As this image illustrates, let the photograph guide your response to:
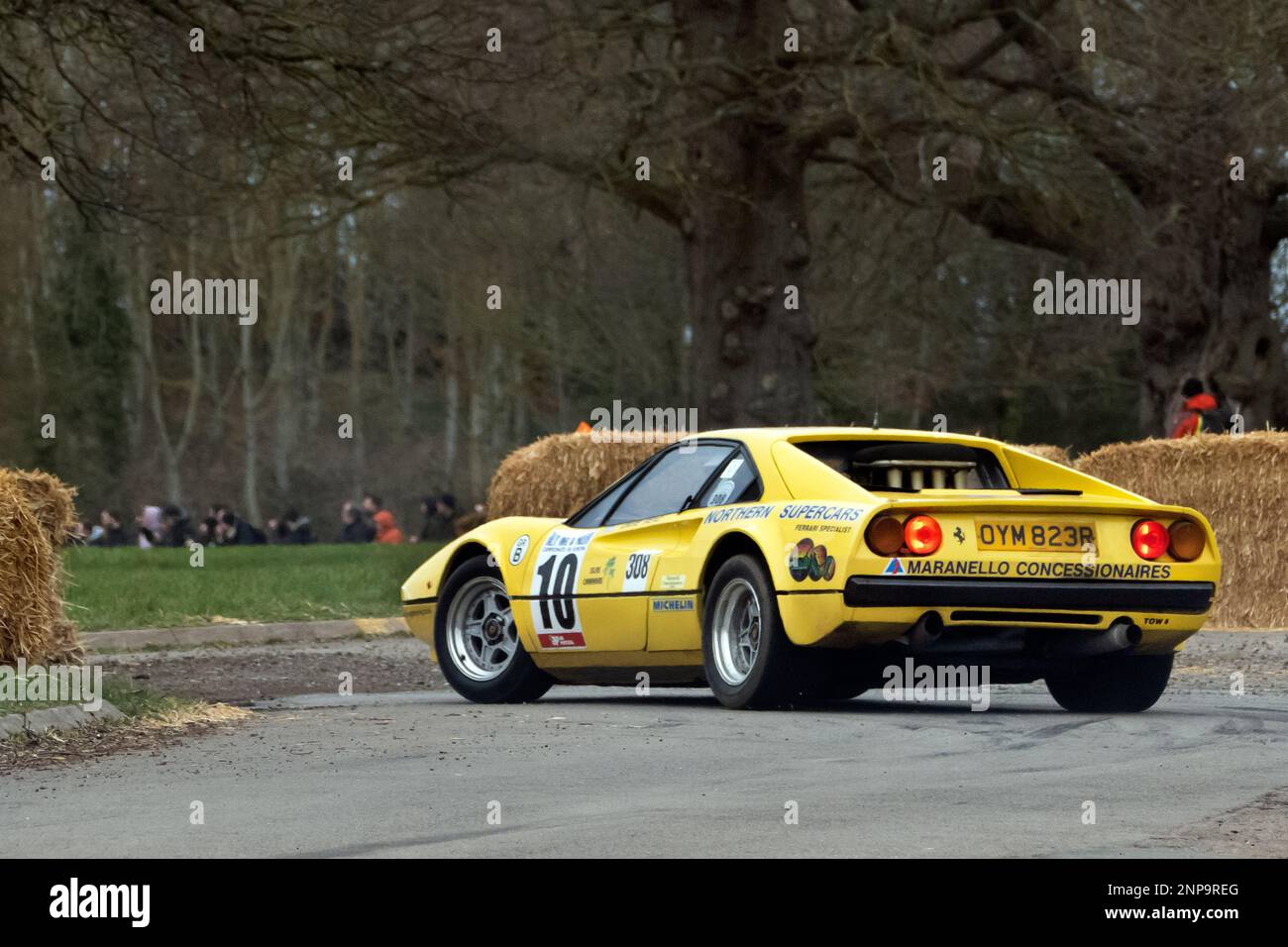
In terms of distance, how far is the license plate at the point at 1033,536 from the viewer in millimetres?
9906

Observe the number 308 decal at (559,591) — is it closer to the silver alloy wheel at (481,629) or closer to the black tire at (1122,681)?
the silver alloy wheel at (481,629)

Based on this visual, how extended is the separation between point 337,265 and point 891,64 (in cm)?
4186

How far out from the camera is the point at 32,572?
36.1 feet

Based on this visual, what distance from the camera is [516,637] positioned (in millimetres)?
11734

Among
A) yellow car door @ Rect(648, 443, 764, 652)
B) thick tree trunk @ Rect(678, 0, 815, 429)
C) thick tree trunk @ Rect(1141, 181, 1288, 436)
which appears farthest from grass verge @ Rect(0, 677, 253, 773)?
thick tree trunk @ Rect(1141, 181, 1288, 436)

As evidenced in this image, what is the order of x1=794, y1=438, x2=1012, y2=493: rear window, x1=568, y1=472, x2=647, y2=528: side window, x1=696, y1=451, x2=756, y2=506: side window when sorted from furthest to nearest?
x1=568, y1=472, x2=647, y2=528: side window < x1=794, y1=438, x2=1012, y2=493: rear window < x1=696, y1=451, x2=756, y2=506: side window

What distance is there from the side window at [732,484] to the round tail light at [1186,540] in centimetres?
197

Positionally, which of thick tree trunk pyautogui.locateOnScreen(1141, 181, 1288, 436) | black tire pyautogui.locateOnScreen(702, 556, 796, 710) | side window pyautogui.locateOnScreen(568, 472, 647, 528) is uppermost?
thick tree trunk pyautogui.locateOnScreen(1141, 181, 1288, 436)

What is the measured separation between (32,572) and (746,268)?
1560 centimetres

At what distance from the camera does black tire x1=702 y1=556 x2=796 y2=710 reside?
10.0 meters

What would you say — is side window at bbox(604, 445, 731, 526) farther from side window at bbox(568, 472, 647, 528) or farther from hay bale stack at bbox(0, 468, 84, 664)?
hay bale stack at bbox(0, 468, 84, 664)

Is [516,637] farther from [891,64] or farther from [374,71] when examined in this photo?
[891,64]

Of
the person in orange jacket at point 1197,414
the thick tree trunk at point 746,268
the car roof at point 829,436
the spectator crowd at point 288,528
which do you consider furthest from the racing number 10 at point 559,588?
the spectator crowd at point 288,528
